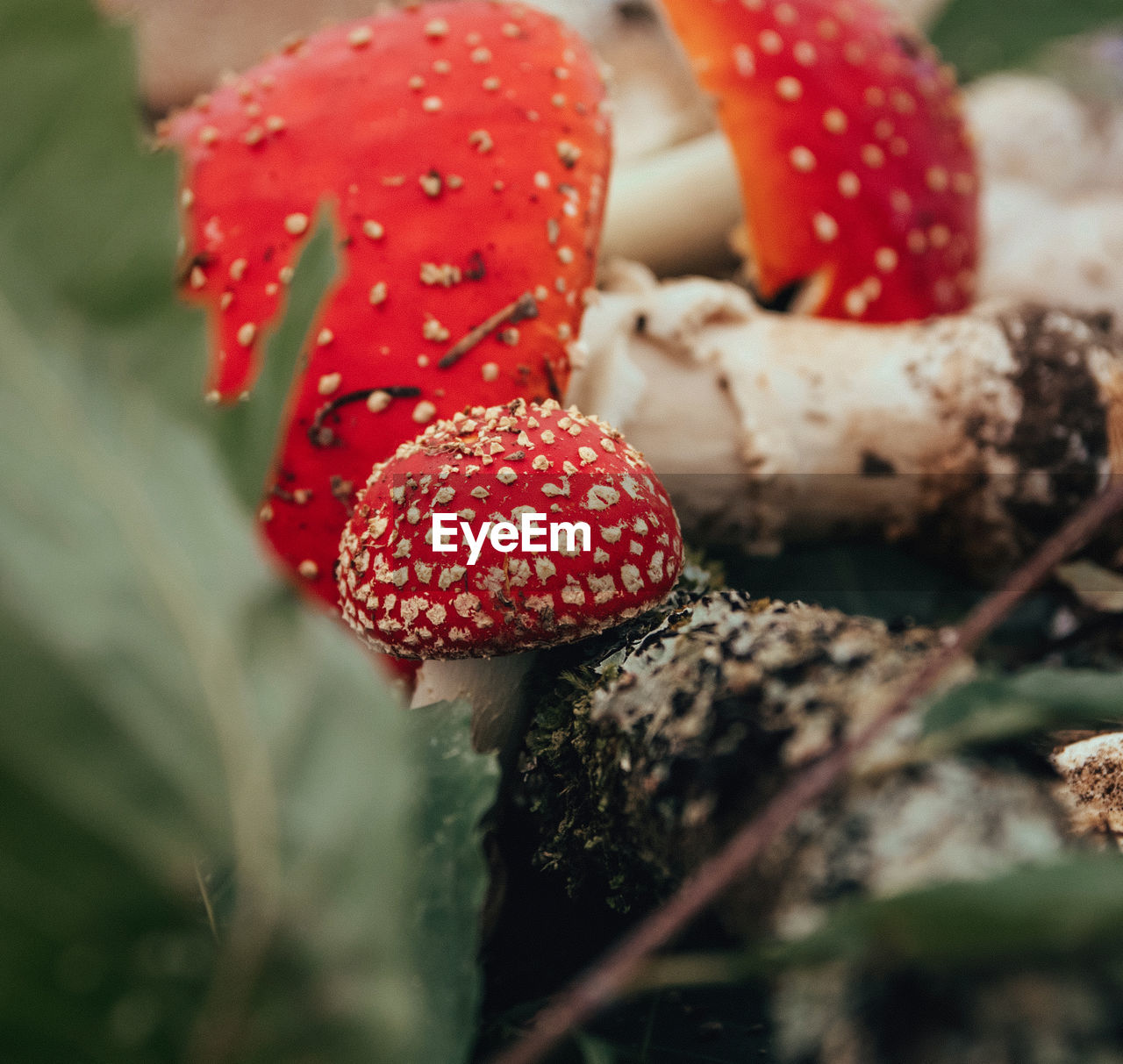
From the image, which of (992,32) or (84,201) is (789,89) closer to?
(84,201)

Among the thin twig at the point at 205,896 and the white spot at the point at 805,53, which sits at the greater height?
the white spot at the point at 805,53

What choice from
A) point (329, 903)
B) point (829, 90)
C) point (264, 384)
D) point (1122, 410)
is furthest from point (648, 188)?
point (329, 903)

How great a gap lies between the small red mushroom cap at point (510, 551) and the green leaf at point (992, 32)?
1.24 metres

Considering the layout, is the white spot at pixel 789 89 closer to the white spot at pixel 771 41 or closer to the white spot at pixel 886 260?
the white spot at pixel 771 41

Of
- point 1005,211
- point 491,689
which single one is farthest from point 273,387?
point 1005,211

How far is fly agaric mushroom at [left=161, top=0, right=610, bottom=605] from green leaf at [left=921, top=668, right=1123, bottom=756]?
0.43 metres

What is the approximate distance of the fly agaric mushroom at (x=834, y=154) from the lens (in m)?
0.86

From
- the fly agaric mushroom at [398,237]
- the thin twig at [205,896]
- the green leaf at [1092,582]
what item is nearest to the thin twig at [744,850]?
the thin twig at [205,896]

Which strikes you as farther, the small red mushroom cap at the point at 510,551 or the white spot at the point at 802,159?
the white spot at the point at 802,159

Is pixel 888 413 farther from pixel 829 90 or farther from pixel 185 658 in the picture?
pixel 185 658

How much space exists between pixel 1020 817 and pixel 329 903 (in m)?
0.24

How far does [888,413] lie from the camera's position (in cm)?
83

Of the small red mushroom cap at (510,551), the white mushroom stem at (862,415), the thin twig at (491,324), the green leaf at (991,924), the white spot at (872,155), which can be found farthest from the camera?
the white spot at (872,155)

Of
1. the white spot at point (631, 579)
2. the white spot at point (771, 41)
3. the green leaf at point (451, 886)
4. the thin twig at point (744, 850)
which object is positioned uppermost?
the white spot at point (771, 41)
